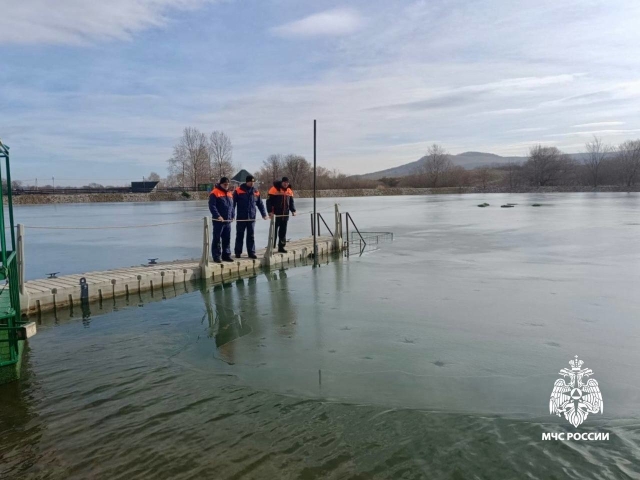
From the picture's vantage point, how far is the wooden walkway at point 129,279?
6445mm

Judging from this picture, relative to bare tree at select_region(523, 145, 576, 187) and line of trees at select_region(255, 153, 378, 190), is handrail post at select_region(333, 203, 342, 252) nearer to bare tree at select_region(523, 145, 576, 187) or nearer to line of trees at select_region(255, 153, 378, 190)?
line of trees at select_region(255, 153, 378, 190)

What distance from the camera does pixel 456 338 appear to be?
492cm

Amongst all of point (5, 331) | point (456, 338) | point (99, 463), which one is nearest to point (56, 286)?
point (5, 331)

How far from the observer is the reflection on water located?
283 cm

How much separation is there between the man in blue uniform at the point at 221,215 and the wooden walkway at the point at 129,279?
28cm

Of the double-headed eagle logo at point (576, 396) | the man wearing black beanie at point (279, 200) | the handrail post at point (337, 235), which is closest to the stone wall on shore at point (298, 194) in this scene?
the handrail post at point (337, 235)

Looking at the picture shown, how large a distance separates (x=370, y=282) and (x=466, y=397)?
4509mm

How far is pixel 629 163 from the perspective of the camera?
7738cm

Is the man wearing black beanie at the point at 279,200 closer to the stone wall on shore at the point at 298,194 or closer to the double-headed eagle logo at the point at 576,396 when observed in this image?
the double-headed eagle logo at the point at 576,396

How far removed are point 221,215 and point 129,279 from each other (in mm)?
2010

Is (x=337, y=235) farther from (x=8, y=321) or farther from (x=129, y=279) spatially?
(x=8, y=321)

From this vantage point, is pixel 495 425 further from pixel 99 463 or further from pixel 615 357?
pixel 99 463

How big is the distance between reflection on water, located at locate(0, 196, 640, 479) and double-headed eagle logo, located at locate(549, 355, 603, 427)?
0.22 ft

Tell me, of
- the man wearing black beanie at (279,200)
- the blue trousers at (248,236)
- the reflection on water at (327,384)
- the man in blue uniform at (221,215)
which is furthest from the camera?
the man wearing black beanie at (279,200)
